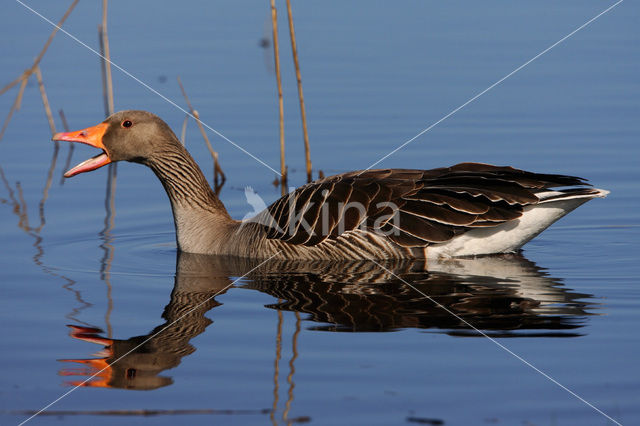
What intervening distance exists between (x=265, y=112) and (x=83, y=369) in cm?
995

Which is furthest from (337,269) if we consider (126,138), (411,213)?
(126,138)

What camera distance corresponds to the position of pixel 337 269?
34.5ft

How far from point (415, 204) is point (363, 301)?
2013mm

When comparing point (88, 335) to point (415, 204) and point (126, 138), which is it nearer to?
point (126, 138)

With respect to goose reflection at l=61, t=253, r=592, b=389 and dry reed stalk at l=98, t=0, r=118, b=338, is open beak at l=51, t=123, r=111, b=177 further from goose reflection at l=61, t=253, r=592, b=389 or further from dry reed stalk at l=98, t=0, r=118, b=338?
goose reflection at l=61, t=253, r=592, b=389

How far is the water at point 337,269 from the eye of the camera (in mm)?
6727

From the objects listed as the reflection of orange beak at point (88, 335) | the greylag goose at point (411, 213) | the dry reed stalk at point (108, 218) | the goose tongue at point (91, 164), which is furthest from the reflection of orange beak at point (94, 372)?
the goose tongue at point (91, 164)

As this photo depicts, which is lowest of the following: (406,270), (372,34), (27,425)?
(27,425)

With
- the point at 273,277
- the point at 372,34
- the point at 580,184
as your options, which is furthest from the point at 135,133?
the point at 372,34

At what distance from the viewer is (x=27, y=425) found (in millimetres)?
6406

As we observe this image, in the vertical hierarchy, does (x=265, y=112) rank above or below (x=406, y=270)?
above

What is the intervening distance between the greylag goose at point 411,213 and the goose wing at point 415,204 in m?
0.01

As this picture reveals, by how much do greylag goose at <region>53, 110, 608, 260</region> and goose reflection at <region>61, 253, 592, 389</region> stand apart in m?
0.20

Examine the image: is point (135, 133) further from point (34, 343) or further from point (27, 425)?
point (27, 425)
